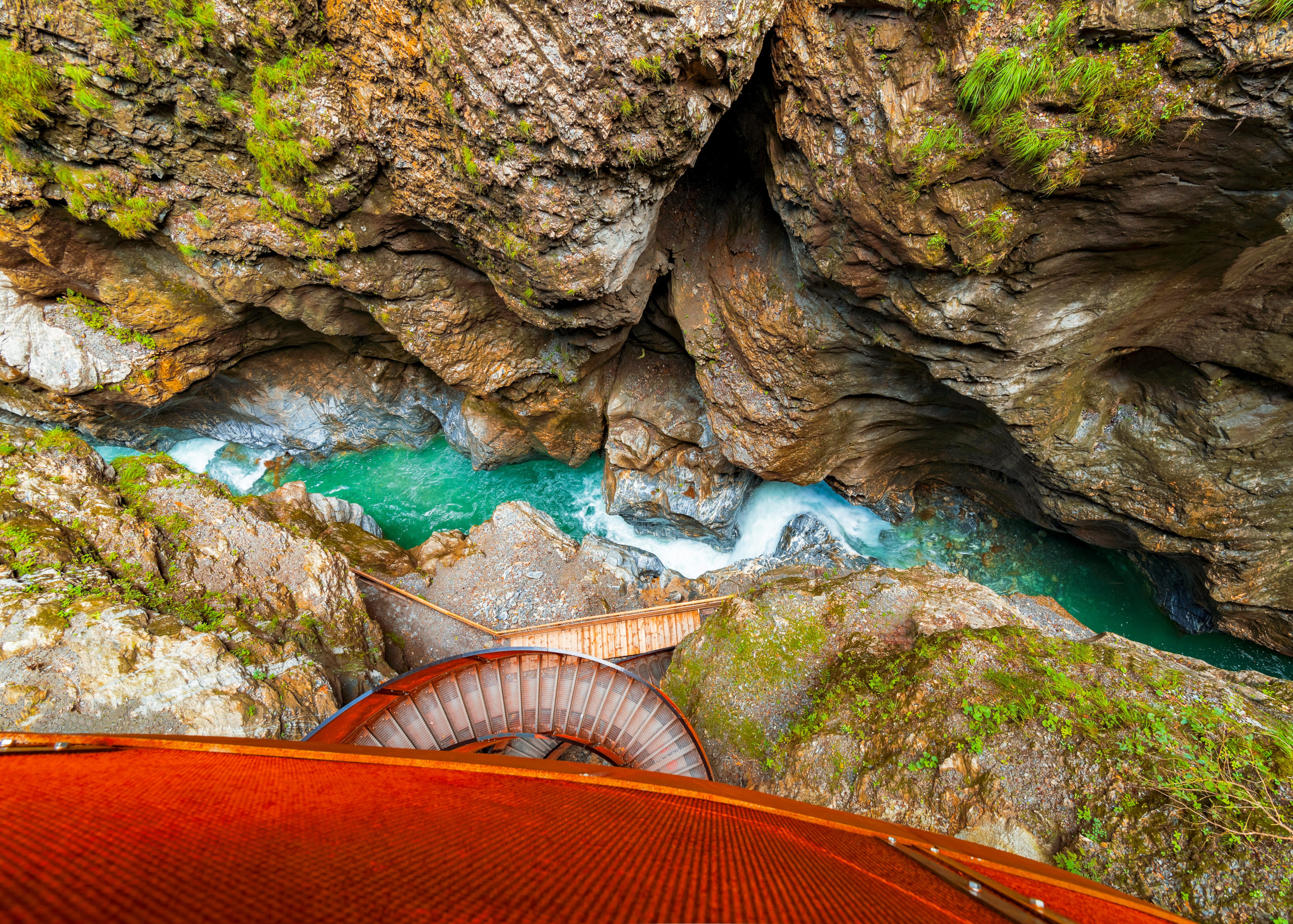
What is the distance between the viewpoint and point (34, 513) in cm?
590

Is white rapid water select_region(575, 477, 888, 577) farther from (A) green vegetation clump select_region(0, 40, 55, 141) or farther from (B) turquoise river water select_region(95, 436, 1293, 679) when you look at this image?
(A) green vegetation clump select_region(0, 40, 55, 141)

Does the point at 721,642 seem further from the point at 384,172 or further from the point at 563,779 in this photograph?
the point at 384,172

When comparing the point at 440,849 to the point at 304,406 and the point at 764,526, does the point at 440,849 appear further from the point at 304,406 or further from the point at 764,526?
the point at 304,406

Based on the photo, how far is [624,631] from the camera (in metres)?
9.24

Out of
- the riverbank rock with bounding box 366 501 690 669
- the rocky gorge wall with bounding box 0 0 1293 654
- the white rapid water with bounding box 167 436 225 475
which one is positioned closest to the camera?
the rocky gorge wall with bounding box 0 0 1293 654

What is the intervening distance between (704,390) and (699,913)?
9656mm

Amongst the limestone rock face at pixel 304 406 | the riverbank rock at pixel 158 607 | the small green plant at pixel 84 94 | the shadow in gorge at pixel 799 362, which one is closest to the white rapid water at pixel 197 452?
the limestone rock face at pixel 304 406

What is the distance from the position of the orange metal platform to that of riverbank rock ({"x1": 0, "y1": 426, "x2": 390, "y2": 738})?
3575 mm

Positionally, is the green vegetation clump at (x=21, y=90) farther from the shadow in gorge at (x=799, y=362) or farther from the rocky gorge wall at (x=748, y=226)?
the shadow in gorge at (x=799, y=362)

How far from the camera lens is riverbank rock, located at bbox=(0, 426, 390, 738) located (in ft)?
15.5

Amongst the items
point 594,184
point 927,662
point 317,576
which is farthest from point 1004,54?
point 317,576

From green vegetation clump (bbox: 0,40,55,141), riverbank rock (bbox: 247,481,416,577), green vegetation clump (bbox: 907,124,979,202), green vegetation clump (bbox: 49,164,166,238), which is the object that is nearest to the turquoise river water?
riverbank rock (bbox: 247,481,416,577)

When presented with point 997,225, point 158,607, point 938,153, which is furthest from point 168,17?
point 997,225

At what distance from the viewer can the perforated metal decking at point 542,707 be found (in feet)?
18.0
